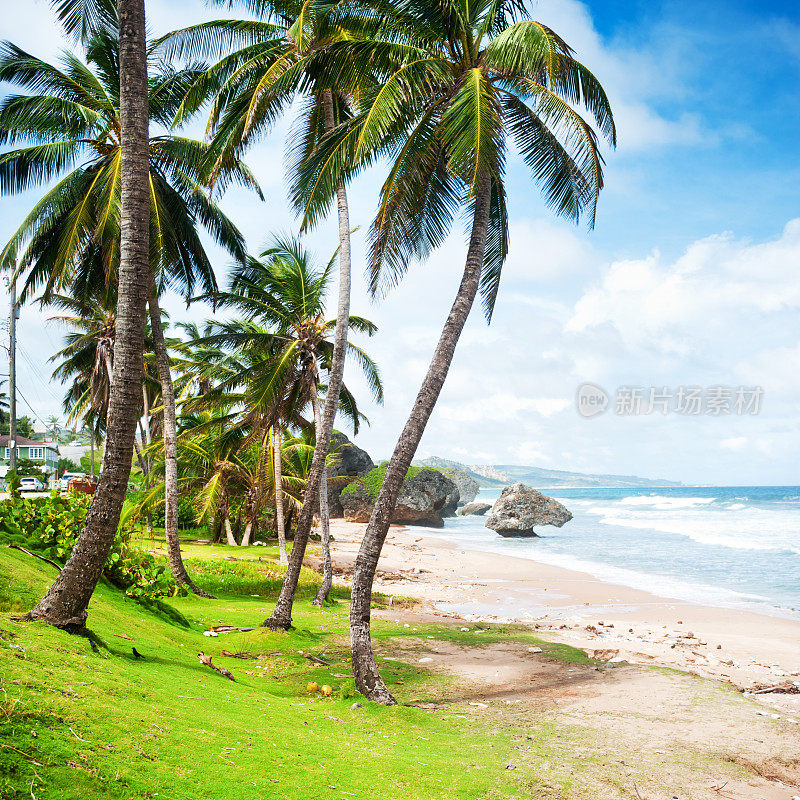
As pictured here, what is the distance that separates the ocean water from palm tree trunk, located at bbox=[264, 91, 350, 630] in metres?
13.0

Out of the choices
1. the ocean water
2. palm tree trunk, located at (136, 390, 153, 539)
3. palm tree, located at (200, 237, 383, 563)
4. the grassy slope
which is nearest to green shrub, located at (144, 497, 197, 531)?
palm tree trunk, located at (136, 390, 153, 539)

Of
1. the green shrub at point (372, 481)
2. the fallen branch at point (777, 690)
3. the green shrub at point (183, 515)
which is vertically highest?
the green shrub at point (372, 481)

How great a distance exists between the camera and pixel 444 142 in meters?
8.20

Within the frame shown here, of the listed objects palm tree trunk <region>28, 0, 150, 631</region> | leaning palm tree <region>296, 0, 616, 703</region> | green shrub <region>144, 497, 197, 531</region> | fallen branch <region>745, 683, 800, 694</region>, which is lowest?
green shrub <region>144, 497, 197, 531</region>

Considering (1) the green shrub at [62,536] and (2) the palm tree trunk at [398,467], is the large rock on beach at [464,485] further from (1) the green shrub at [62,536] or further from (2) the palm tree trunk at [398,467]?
(2) the palm tree trunk at [398,467]

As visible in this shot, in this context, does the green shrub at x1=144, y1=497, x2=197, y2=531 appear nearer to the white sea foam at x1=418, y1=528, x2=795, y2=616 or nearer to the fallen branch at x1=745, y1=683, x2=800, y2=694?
the white sea foam at x1=418, y1=528, x2=795, y2=616

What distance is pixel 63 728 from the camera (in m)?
3.12

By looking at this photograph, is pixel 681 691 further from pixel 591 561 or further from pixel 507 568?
pixel 591 561

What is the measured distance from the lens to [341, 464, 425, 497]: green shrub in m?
36.9

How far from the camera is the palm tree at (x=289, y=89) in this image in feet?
34.3

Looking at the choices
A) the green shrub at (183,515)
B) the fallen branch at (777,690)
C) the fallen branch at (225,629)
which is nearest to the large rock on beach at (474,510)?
the green shrub at (183,515)

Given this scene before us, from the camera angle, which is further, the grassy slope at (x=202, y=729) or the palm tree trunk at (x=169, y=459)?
the palm tree trunk at (x=169, y=459)

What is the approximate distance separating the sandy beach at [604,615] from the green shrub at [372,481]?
969 centimetres

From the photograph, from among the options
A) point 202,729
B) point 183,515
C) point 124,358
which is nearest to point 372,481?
point 183,515
